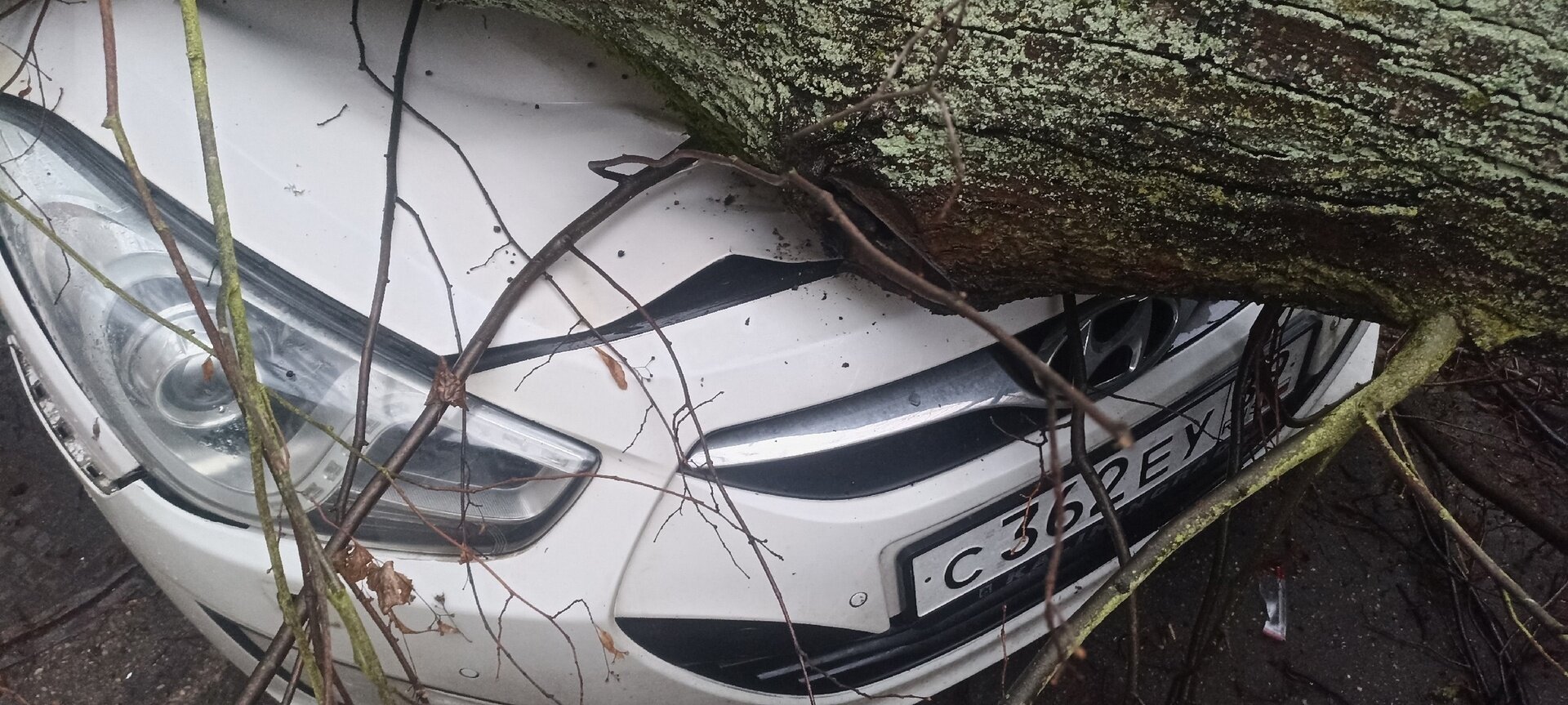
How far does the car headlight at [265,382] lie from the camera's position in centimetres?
114

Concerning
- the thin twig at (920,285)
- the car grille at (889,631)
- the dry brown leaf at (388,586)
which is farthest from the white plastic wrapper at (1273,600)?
the dry brown leaf at (388,586)

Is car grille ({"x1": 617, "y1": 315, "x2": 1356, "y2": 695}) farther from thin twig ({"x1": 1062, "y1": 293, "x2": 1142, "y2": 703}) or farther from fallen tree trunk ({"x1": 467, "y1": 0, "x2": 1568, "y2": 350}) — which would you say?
fallen tree trunk ({"x1": 467, "y1": 0, "x2": 1568, "y2": 350})

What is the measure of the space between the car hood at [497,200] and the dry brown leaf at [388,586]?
0.26 m

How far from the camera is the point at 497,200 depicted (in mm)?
1291

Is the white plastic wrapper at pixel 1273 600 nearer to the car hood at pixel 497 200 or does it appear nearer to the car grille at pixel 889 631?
the car grille at pixel 889 631

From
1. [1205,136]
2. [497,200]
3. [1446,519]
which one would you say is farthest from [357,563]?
[1446,519]

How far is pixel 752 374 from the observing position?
119 centimetres

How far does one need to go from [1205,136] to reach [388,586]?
1.08 metres

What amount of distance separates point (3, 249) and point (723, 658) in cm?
118

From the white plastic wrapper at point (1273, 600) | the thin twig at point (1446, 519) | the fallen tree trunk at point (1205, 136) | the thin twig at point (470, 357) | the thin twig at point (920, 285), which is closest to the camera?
the thin twig at point (920, 285)

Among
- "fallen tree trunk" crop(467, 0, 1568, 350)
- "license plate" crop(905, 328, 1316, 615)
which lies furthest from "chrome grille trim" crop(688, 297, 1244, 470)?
"fallen tree trunk" crop(467, 0, 1568, 350)

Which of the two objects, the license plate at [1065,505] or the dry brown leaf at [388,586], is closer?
the dry brown leaf at [388,586]

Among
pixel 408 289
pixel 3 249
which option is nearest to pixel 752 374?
pixel 408 289

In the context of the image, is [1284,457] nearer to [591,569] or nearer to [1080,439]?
[1080,439]
